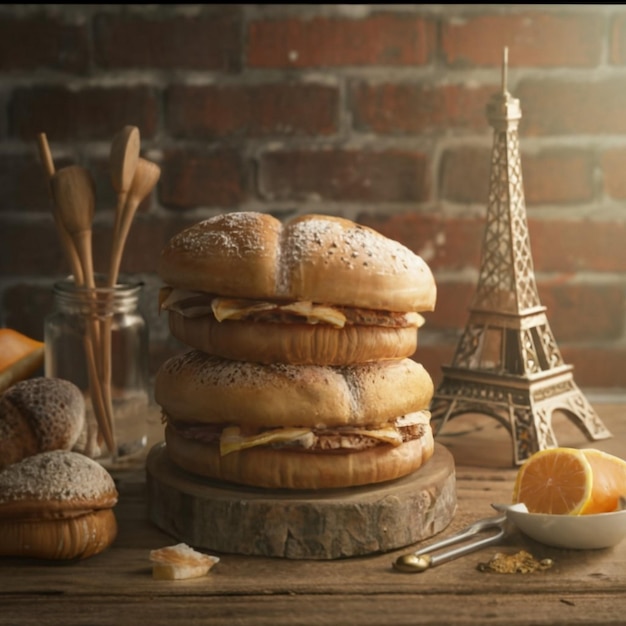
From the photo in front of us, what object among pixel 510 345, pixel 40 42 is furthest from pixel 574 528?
pixel 40 42

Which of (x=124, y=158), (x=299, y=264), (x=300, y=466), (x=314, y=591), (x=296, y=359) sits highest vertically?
(x=124, y=158)

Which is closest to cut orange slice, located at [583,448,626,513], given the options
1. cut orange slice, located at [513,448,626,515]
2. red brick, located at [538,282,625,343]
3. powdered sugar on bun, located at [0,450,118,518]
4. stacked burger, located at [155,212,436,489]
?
cut orange slice, located at [513,448,626,515]

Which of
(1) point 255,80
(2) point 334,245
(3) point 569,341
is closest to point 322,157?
(1) point 255,80

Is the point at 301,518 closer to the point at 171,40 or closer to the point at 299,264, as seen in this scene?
the point at 299,264

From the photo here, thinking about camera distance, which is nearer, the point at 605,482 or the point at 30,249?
the point at 605,482

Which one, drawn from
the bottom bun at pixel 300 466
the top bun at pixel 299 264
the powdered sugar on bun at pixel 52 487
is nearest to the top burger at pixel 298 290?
the top bun at pixel 299 264
